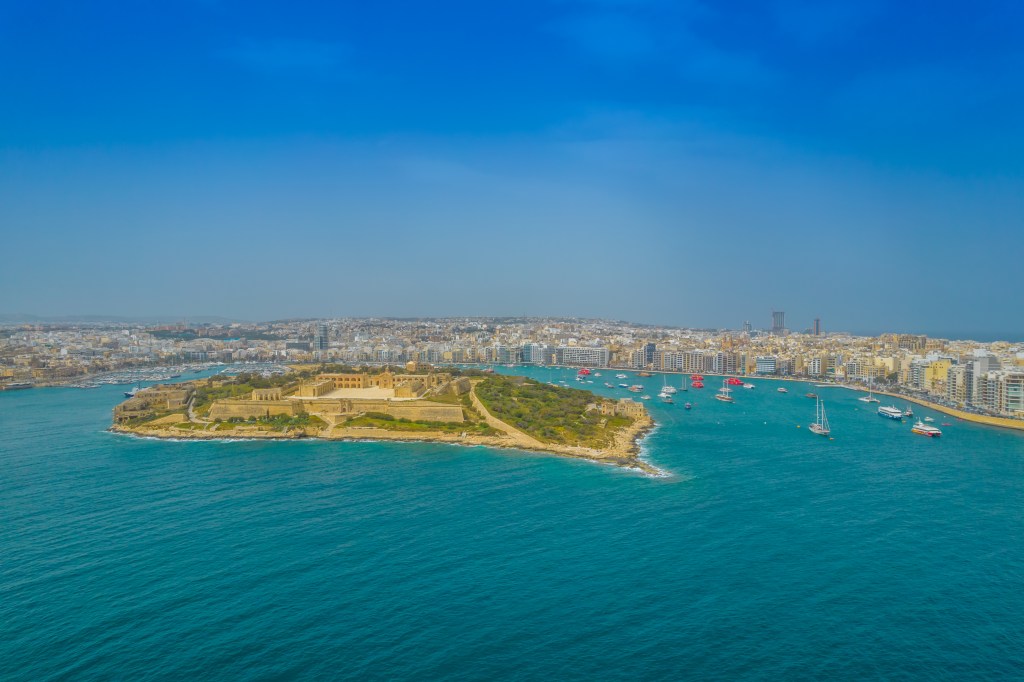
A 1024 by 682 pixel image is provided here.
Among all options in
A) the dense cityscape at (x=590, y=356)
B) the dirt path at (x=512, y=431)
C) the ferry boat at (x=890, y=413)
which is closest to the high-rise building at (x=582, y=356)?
the dense cityscape at (x=590, y=356)

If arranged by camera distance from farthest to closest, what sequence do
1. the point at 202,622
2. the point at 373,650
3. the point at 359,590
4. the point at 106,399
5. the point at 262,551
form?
the point at 106,399, the point at 262,551, the point at 359,590, the point at 202,622, the point at 373,650

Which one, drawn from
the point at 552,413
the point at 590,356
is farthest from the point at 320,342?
the point at 552,413

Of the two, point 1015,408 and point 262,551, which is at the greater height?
point 1015,408

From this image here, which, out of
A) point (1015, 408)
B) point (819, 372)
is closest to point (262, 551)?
point (1015, 408)

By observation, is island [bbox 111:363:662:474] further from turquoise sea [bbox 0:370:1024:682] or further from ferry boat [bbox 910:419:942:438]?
ferry boat [bbox 910:419:942:438]

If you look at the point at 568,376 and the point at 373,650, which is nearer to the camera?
the point at 373,650

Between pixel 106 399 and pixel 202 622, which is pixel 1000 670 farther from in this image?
pixel 106 399
